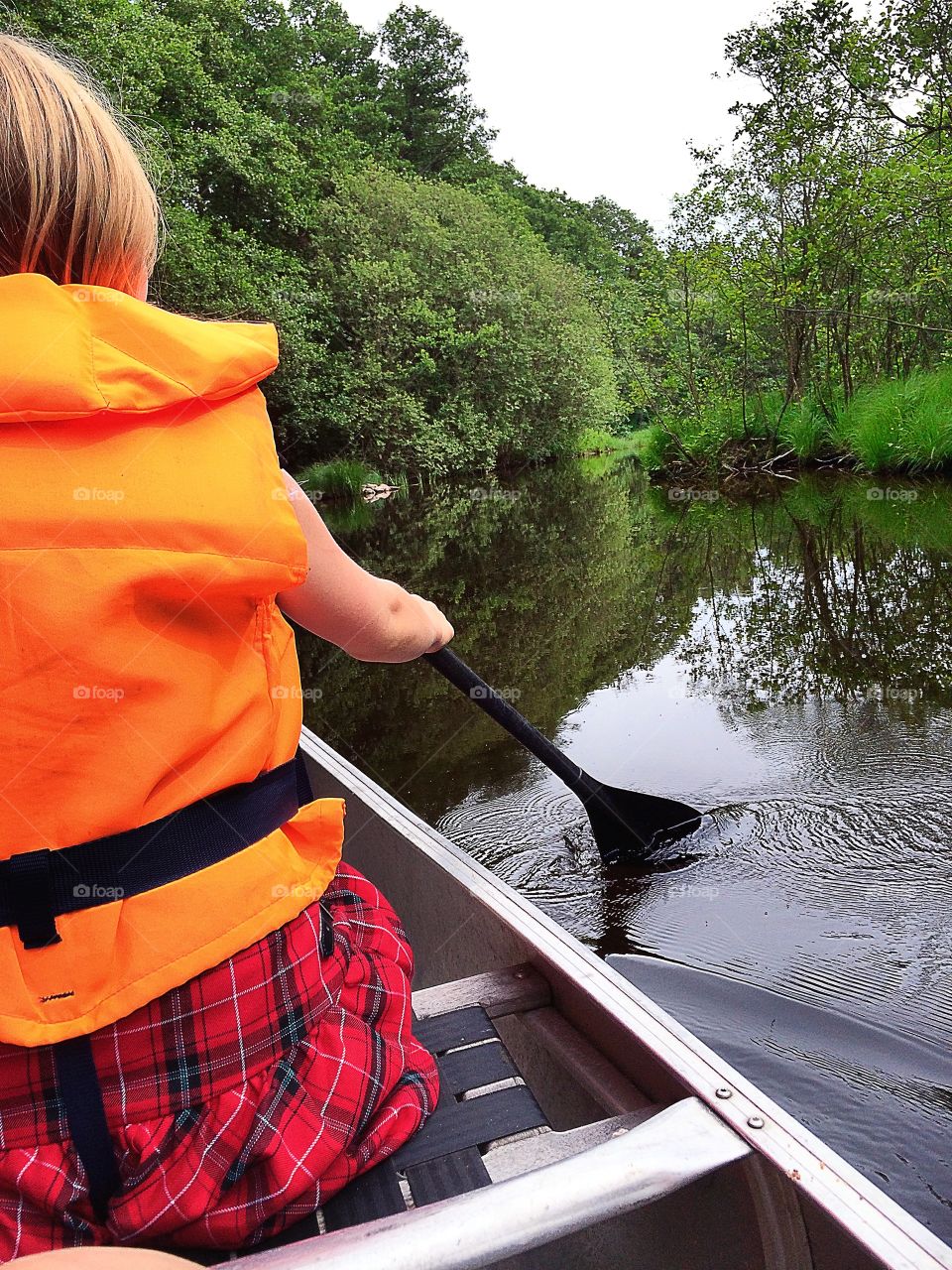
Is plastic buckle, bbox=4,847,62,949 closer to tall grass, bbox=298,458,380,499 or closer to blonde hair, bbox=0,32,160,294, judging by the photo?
blonde hair, bbox=0,32,160,294

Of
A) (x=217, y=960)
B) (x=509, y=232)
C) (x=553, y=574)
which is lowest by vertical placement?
(x=553, y=574)

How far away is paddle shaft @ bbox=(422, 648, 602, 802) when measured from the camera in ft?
7.20

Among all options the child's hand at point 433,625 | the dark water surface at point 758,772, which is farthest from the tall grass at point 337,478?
the child's hand at point 433,625

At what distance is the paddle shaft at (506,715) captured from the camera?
2193 millimetres

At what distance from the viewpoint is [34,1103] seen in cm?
93

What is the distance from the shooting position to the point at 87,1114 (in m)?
0.94

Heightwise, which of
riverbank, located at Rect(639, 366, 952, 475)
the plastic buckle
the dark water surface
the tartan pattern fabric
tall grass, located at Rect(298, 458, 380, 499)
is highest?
riverbank, located at Rect(639, 366, 952, 475)

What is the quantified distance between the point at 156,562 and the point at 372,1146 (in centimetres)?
68

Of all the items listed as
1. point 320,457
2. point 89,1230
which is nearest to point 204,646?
point 89,1230

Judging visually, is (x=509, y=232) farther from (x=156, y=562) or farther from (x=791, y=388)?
(x=156, y=562)

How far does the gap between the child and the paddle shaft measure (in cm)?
87

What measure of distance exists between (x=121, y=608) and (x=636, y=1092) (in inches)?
38.6

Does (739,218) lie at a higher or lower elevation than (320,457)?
higher

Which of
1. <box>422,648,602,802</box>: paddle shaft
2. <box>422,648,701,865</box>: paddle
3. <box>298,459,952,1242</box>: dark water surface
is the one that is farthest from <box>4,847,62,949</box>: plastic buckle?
<box>422,648,701,865</box>: paddle
